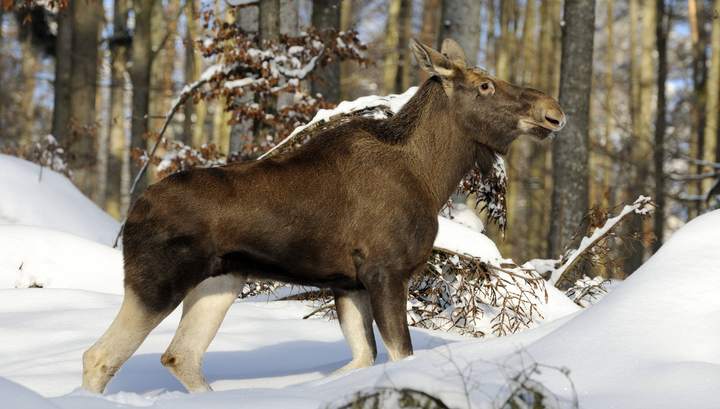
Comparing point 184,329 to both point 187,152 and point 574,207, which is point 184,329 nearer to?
point 187,152

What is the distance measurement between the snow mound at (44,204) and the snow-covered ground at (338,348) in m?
1.45

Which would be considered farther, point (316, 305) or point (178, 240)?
point (316, 305)

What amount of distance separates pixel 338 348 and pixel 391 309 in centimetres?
165

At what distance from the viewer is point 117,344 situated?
4.07 m

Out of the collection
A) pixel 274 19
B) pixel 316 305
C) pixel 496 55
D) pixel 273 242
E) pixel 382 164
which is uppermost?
pixel 496 55

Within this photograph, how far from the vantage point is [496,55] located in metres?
27.0

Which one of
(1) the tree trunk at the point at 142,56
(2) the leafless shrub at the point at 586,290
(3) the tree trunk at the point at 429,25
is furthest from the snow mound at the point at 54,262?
(3) the tree trunk at the point at 429,25

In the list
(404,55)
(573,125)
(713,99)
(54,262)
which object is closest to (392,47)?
(404,55)

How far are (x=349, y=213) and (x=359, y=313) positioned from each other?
0.79m

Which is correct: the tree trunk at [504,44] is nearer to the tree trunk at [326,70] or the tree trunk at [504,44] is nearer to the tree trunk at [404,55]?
the tree trunk at [404,55]

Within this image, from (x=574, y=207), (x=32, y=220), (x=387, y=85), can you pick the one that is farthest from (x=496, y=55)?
(x=32, y=220)

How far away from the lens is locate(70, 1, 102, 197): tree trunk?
17.8 meters

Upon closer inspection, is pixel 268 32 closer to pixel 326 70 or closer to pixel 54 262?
pixel 54 262

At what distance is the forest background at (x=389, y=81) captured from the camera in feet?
32.6
